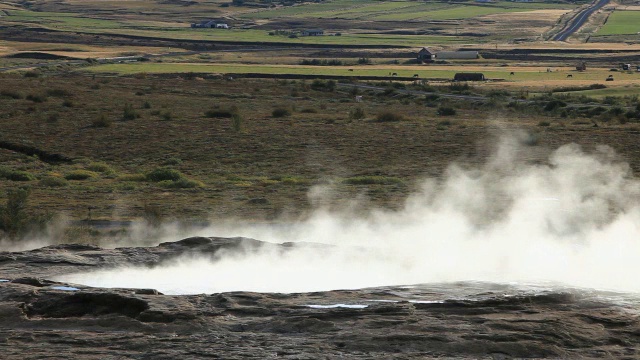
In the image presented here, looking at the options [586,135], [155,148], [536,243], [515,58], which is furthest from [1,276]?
[515,58]

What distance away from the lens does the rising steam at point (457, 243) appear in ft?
63.7

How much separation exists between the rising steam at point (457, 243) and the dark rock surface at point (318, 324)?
6.24 ft

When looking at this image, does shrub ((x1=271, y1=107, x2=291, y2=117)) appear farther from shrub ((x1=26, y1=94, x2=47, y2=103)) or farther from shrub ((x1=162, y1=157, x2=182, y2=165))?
shrub ((x1=162, y1=157, x2=182, y2=165))

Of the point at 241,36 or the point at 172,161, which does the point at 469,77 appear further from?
the point at 241,36

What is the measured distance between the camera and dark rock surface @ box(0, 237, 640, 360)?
562 inches

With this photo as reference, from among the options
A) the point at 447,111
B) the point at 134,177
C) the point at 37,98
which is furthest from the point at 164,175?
the point at 447,111

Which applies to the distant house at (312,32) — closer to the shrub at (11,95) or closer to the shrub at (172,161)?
the shrub at (11,95)

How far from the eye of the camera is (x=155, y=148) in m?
54.2

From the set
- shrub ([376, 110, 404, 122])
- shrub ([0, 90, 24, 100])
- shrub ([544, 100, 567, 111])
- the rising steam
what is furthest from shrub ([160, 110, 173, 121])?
shrub ([544, 100, 567, 111])

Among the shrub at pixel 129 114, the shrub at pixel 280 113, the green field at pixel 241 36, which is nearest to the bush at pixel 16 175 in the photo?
the shrub at pixel 129 114

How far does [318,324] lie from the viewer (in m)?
15.2

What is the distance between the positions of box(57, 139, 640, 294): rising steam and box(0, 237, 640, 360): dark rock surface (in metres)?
1.90

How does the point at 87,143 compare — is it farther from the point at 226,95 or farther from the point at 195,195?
the point at 226,95

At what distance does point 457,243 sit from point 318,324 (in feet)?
33.2
